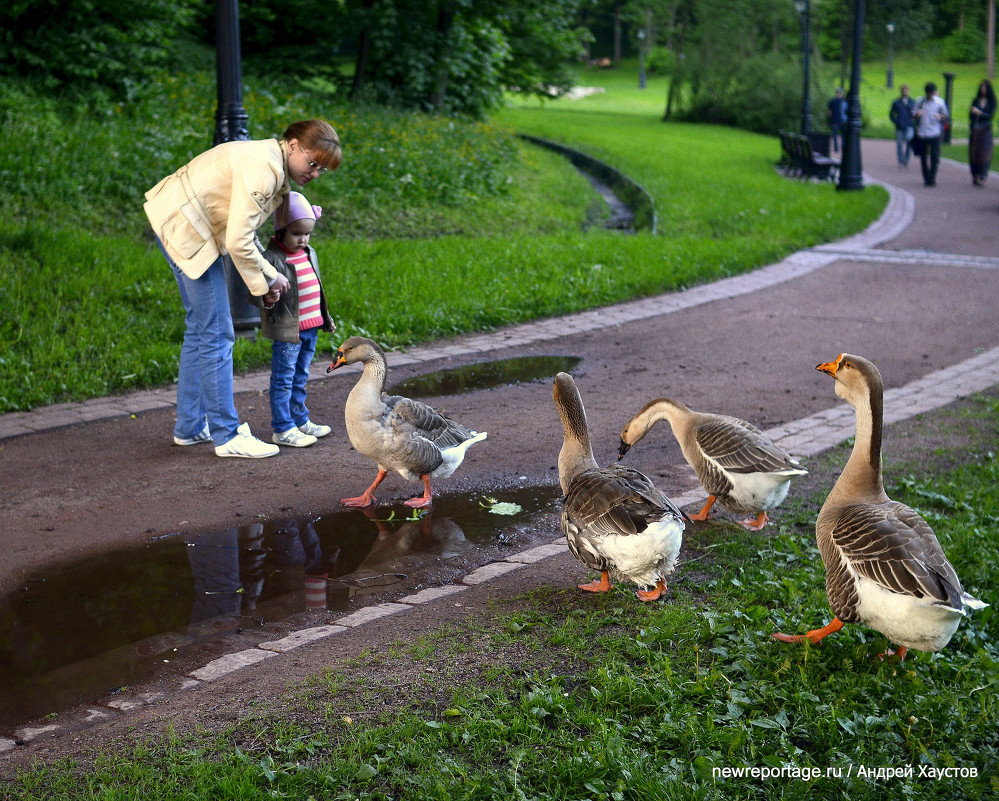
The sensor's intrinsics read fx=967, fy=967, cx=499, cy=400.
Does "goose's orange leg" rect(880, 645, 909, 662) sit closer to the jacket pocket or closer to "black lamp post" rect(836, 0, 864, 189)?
the jacket pocket

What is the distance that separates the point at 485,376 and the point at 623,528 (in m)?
4.88

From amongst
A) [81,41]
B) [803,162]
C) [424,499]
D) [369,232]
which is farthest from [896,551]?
[803,162]

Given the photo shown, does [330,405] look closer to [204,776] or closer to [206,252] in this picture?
[206,252]

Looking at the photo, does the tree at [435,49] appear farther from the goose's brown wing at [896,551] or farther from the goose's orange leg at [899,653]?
the goose's orange leg at [899,653]

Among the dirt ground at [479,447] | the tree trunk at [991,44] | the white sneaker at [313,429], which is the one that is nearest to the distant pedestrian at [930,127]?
the dirt ground at [479,447]

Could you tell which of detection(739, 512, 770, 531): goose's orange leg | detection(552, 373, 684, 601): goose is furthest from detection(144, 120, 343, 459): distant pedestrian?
detection(739, 512, 770, 531): goose's orange leg

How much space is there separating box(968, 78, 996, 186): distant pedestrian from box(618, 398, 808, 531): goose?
69.3 feet

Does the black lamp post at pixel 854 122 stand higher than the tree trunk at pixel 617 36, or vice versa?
the tree trunk at pixel 617 36

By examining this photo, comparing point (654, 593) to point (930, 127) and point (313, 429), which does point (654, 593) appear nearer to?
point (313, 429)

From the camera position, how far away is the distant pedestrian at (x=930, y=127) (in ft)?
79.1

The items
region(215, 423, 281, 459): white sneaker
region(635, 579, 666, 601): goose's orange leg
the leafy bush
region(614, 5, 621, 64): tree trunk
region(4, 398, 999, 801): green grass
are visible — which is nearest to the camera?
region(4, 398, 999, 801): green grass

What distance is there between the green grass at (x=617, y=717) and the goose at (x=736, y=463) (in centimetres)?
58

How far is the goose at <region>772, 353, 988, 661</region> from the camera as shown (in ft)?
12.7

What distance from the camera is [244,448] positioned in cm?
718
